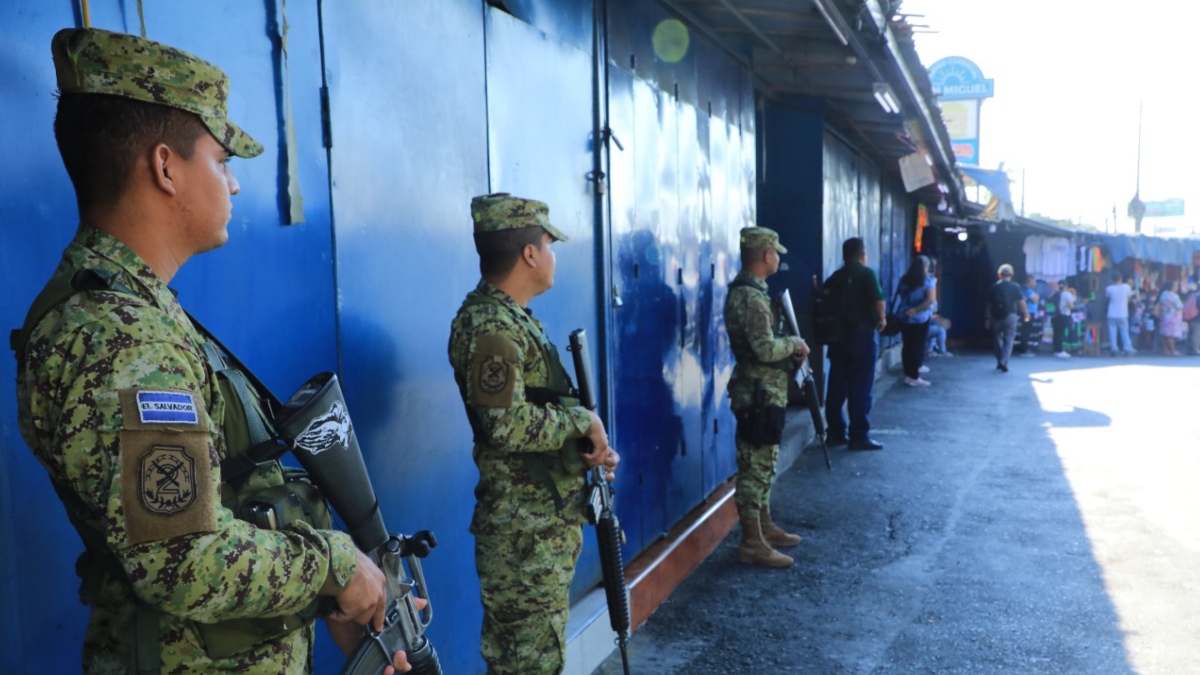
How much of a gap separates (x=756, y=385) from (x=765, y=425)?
0.23 meters

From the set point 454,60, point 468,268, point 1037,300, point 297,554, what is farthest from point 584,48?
point 1037,300

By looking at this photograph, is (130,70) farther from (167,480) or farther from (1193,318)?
(1193,318)

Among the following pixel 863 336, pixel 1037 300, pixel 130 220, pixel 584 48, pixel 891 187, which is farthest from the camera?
pixel 1037 300

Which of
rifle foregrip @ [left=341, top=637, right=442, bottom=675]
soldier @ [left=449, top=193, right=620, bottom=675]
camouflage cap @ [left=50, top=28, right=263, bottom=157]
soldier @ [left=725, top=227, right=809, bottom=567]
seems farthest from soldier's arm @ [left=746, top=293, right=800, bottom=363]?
camouflage cap @ [left=50, top=28, right=263, bottom=157]

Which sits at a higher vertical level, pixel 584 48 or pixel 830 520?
pixel 584 48

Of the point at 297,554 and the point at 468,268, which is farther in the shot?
the point at 468,268

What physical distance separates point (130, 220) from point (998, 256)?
23261 mm

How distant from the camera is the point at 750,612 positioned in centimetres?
434

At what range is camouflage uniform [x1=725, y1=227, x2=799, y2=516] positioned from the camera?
16.1ft

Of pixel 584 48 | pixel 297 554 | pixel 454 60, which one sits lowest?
pixel 297 554

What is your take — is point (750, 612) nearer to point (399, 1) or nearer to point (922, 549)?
point (922, 549)

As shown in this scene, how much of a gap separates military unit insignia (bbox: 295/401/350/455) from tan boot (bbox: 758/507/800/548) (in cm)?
413

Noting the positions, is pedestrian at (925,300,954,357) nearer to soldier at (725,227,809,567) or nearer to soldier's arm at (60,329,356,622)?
soldier at (725,227,809,567)

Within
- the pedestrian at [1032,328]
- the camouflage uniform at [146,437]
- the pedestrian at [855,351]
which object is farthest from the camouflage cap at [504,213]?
the pedestrian at [1032,328]
